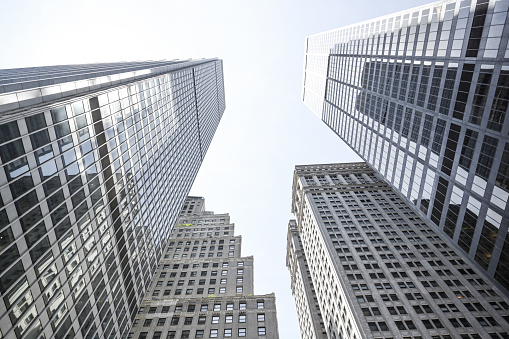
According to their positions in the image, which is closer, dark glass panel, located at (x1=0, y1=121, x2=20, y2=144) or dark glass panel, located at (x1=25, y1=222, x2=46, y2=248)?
dark glass panel, located at (x1=0, y1=121, x2=20, y2=144)

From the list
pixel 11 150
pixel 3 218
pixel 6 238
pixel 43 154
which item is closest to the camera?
pixel 3 218

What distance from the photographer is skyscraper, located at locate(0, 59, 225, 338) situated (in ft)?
72.2

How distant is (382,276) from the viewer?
189 feet

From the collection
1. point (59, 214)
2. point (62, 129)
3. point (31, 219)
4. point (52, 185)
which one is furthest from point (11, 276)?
point (62, 129)

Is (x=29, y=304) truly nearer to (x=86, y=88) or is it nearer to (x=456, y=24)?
(x=86, y=88)

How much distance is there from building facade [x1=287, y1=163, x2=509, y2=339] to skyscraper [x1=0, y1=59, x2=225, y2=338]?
36847mm

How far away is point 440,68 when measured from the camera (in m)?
45.2

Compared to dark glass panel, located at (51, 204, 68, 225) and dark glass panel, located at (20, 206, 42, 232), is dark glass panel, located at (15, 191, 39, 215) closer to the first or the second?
dark glass panel, located at (20, 206, 42, 232)

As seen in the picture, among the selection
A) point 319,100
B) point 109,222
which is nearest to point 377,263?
point 109,222

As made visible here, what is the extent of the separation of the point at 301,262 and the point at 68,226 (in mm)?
79435

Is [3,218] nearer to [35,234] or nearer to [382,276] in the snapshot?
[35,234]

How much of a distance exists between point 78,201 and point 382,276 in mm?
53707

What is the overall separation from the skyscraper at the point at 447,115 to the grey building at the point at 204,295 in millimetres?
32466

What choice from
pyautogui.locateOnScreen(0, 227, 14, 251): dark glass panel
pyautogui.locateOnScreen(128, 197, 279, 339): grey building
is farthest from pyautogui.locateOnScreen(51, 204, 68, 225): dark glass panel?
pyautogui.locateOnScreen(128, 197, 279, 339): grey building
